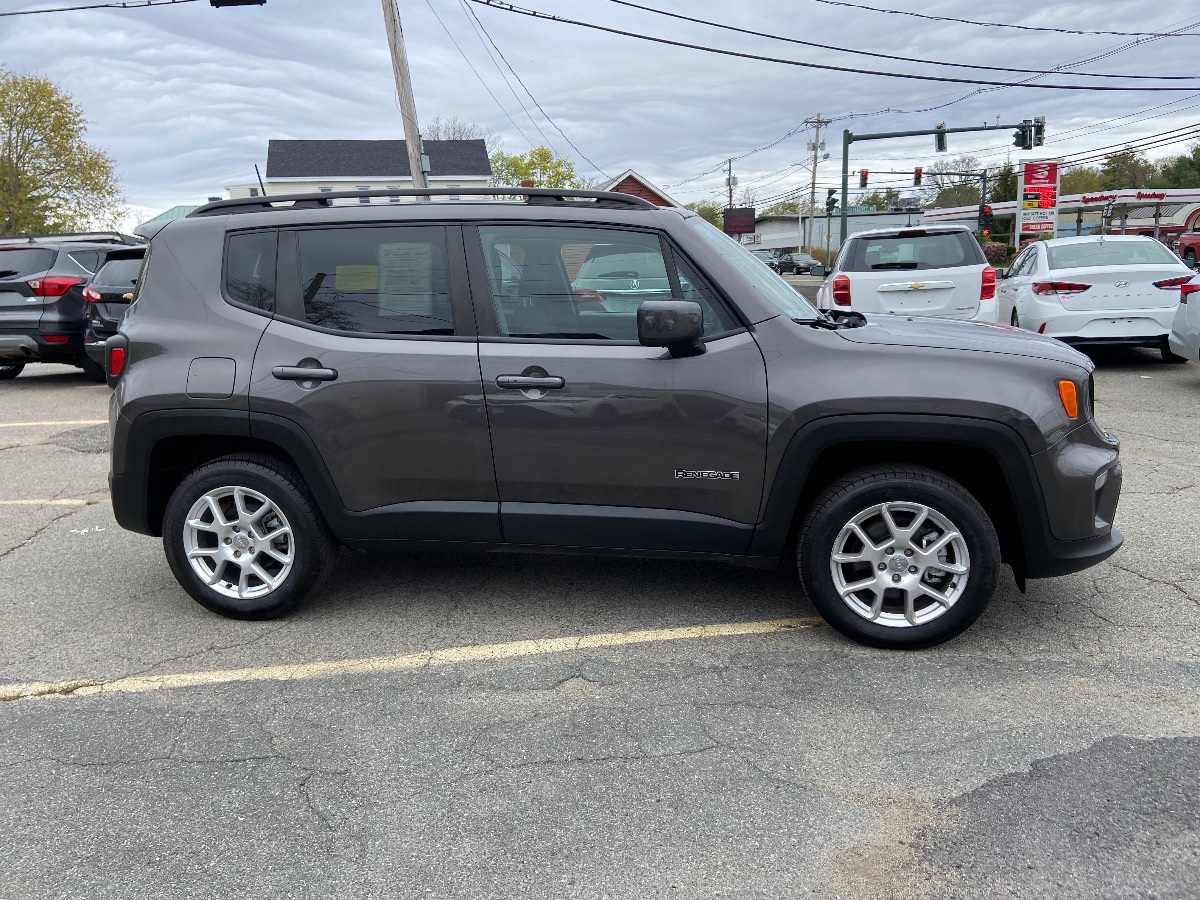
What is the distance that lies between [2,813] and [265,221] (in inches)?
98.7

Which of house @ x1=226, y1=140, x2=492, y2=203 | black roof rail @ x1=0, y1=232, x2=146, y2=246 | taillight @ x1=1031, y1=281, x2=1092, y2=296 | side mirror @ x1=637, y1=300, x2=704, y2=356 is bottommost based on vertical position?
taillight @ x1=1031, y1=281, x2=1092, y2=296

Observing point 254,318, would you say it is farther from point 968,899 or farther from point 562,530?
point 968,899

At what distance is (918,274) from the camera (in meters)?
10.4

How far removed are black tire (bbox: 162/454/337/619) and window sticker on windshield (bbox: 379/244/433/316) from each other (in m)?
0.87

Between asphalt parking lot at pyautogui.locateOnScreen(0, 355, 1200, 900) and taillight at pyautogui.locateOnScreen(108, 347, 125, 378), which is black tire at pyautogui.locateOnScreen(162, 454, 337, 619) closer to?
asphalt parking lot at pyautogui.locateOnScreen(0, 355, 1200, 900)

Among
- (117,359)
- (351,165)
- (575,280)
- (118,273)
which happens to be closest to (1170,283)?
(575,280)

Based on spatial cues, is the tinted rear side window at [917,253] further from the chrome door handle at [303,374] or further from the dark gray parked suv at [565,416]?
the chrome door handle at [303,374]

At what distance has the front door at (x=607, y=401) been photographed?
3.75 metres

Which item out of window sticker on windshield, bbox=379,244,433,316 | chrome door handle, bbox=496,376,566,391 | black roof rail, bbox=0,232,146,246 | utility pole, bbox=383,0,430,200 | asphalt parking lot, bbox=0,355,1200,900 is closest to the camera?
asphalt parking lot, bbox=0,355,1200,900

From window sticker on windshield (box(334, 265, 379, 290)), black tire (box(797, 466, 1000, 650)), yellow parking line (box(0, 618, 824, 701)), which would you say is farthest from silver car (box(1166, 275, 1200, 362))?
window sticker on windshield (box(334, 265, 379, 290))

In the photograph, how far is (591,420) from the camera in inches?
150

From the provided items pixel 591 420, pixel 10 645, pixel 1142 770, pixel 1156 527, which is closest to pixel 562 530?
pixel 591 420

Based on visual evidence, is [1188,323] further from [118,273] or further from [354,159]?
[354,159]

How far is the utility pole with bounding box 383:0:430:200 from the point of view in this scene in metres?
17.2
